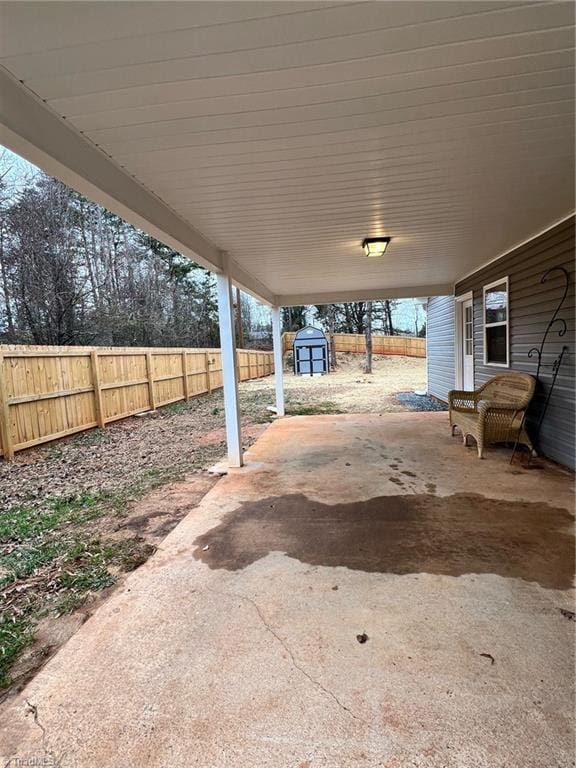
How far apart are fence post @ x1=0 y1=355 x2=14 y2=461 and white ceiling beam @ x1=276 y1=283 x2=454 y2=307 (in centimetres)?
508

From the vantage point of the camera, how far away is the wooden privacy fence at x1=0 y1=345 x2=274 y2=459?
485 cm

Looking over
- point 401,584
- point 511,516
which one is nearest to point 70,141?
point 401,584

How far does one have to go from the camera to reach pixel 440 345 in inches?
343

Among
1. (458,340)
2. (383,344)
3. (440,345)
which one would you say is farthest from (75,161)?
(383,344)

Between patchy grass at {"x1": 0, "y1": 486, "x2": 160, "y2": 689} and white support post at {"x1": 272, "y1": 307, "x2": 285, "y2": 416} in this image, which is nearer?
patchy grass at {"x1": 0, "y1": 486, "x2": 160, "y2": 689}

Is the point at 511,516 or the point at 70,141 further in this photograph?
the point at 511,516

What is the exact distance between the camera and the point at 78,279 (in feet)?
30.1

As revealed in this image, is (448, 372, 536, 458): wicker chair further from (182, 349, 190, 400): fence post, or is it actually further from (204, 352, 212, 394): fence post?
(204, 352, 212, 394): fence post

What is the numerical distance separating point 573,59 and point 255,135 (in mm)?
1451

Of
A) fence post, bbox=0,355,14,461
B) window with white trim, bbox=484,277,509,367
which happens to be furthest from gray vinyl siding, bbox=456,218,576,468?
fence post, bbox=0,355,14,461

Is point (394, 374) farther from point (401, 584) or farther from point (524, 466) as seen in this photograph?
point (401, 584)

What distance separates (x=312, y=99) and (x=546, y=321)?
3633 mm

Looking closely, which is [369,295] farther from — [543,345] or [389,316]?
[389,316]

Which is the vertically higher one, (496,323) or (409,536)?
(496,323)
